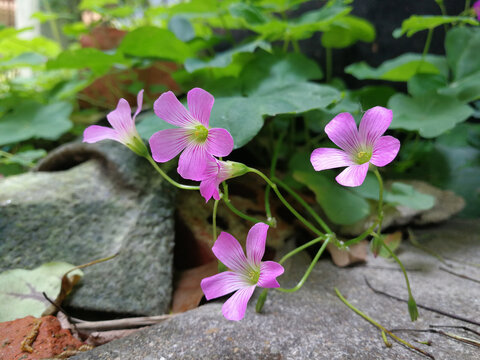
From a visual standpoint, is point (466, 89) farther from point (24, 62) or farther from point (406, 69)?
Answer: point (24, 62)

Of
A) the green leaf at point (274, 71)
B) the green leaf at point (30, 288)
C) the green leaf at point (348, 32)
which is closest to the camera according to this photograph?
the green leaf at point (30, 288)

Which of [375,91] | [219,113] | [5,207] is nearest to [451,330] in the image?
[219,113]

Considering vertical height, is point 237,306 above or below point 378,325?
above

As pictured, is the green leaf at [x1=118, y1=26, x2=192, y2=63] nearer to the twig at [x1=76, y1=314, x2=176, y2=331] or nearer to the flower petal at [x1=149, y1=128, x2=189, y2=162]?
the flower petal at [x1=149, y1=128, x2=189, y2=162]

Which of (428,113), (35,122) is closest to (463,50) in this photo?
(428,113)

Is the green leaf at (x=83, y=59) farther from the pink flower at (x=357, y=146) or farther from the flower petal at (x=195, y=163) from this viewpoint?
the pink flower at (x=357, y=146)

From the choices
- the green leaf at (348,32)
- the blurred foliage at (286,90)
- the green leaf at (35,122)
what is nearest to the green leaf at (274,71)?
the blurred foliage at (286,90)

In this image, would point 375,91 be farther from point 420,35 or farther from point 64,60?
point 64,60

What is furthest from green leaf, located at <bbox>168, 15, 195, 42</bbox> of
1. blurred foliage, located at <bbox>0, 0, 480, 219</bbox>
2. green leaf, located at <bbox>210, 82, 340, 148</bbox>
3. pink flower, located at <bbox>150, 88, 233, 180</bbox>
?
pink flower, located at <bbox>150, 88, 233, 180</bbox>
